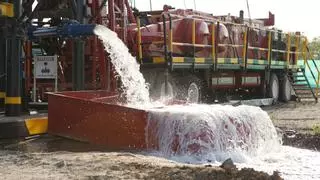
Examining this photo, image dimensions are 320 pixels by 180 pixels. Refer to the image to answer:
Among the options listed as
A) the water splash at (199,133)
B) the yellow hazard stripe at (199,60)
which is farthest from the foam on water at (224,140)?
the yellow hazard stripe at (199,60)

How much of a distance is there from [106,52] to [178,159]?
4528 millimetres

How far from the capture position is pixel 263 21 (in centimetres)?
2173

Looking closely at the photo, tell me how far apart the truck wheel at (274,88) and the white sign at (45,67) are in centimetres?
1059

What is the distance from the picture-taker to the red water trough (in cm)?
855

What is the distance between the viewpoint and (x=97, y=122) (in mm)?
8820

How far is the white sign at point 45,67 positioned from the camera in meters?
12.4

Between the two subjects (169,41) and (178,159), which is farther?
(169,41)

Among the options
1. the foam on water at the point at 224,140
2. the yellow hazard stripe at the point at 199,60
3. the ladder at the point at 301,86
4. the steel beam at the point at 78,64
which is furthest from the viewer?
the ladder at the point at 301,86

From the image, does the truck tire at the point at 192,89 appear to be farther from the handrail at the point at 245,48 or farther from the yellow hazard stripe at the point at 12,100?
the yellow hazard stripe at the point at 12,100

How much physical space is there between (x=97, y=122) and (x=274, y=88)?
534 inches

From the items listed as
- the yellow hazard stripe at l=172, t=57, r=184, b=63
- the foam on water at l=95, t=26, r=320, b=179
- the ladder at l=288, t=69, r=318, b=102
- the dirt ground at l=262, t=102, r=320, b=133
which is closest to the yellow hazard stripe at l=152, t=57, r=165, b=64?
the yellow hazard stripe at l=172, t=57, r=184, b=63

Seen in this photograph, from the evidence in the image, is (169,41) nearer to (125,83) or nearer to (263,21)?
(125,83)

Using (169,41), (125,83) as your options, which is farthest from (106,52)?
(169,41)

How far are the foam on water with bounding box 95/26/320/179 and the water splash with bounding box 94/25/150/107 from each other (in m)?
2.14
